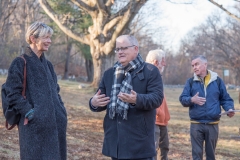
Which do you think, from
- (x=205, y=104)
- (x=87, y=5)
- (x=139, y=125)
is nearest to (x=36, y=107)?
(x=139, y=125)

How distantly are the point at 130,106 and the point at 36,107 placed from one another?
902mm

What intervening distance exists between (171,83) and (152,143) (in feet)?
166

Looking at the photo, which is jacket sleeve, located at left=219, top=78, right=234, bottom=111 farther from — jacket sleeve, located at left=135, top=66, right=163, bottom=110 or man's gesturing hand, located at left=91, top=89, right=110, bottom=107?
man's gesturing hand, located at left=91, top=89, right=110, bottom=107

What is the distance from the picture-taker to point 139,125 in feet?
11.3

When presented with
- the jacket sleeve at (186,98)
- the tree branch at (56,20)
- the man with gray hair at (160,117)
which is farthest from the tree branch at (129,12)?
the man with gray hair at (160,117)

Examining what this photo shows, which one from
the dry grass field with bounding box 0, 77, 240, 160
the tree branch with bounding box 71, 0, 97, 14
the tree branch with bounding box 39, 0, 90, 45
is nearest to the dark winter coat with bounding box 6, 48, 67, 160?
the dry grass field with bounding box 0, 77, 240, 160

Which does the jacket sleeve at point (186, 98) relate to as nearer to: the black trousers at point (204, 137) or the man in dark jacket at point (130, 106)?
the black trousers at point (204, 137)

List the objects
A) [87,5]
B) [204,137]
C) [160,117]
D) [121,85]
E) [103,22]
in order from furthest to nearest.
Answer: [103,22], [87,5], [204,137], [160,117], [121,85]

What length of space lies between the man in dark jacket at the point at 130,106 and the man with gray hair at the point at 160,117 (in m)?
1.38

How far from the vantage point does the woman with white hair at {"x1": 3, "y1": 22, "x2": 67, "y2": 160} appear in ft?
11.3

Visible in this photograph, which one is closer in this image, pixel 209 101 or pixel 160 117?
pixel 160 117

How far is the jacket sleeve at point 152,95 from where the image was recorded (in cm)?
330

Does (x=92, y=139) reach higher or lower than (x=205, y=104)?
lower

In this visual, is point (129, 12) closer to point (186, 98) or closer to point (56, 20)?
point (56, 20)
